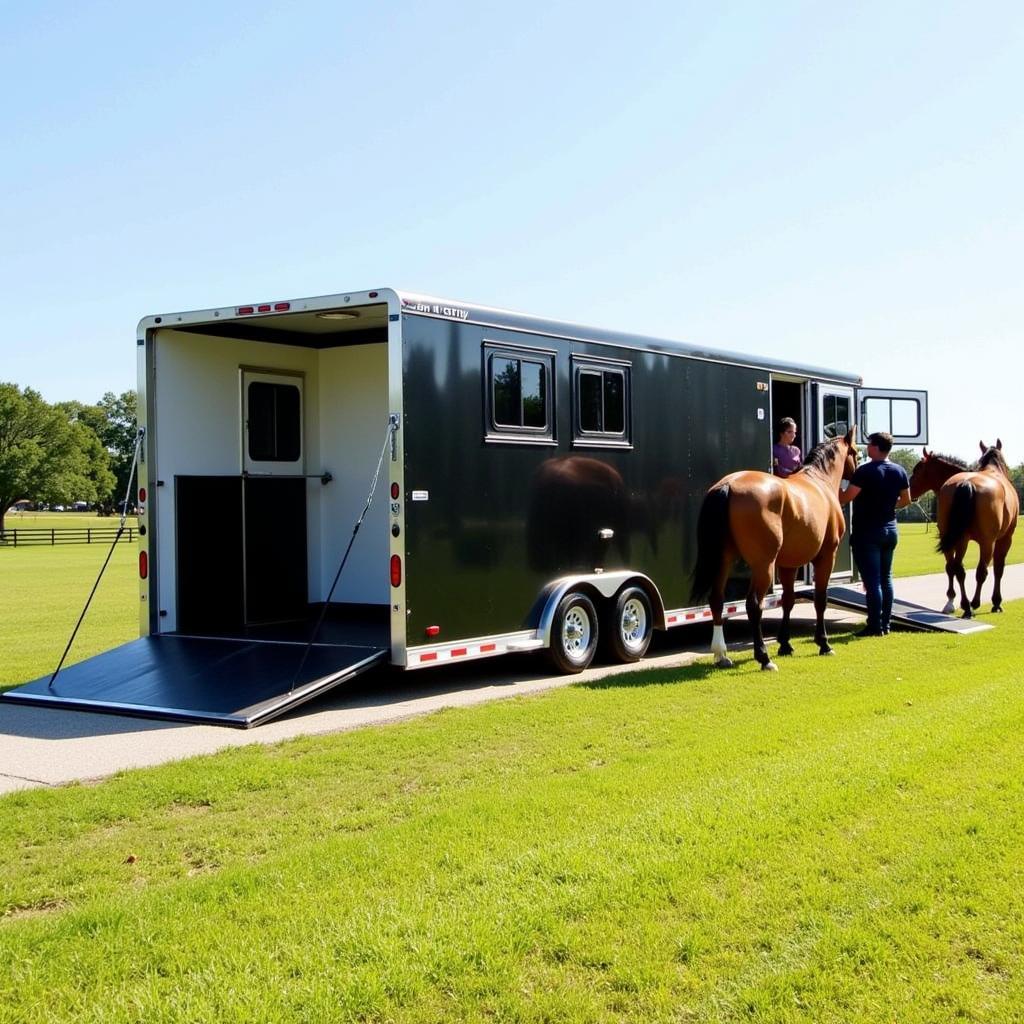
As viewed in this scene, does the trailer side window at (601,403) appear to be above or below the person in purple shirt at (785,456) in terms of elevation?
above

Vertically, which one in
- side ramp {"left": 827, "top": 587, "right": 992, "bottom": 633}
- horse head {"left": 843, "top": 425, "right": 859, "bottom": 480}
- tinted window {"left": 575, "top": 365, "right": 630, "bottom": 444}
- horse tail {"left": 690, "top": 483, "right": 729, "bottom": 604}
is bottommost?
side ramp {"left": 827, "top": 587, "right": 992, "bottom": 633}

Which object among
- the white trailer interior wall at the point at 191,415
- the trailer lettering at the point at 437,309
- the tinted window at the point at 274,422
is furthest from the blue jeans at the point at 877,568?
the white trailer interior wall at the point at 191,415

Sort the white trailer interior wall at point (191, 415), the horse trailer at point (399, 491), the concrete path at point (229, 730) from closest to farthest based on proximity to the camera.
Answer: the concrete path at point (229, 730), the horse trailer at point (399, 491), the white trailer interior wall at point (191, 415)

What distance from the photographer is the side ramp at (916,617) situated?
13203mm

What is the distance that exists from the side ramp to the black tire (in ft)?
9.15

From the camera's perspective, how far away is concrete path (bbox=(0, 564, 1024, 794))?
7.17 metres

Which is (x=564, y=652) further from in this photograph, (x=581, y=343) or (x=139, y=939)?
(x=139, y=939)

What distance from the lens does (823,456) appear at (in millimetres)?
12430

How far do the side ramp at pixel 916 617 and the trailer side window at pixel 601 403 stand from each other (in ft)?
12.4

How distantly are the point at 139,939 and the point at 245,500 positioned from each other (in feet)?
23.5

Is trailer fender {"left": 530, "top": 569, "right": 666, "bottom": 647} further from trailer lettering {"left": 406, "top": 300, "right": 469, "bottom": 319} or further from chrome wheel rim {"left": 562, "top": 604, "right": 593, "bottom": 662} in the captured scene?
trailer lettering {"left": 406, "top": 300, "right": 469, "bottom": 319}


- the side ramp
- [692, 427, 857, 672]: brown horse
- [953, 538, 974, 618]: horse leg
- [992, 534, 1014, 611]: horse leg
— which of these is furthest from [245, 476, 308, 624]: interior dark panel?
[992, 534, 1014, 611]: horse leg

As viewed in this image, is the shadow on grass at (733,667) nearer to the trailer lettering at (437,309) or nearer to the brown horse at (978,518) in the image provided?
the brown horse at (978,518)

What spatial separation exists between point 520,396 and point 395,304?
1.63 meters
